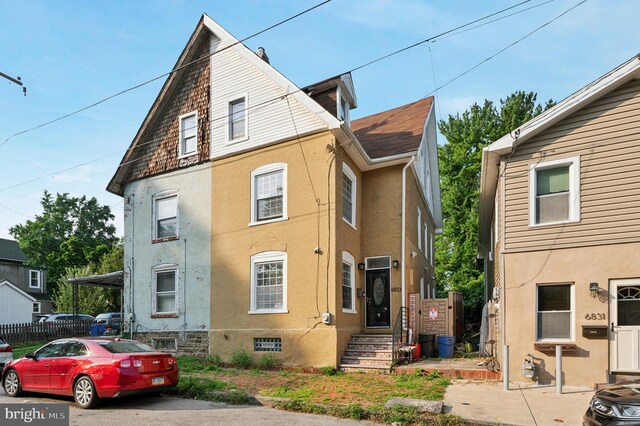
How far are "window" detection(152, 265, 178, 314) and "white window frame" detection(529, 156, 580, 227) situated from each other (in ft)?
39.1

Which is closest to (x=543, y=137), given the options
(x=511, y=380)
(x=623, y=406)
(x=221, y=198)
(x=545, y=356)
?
(x=545, y=356)

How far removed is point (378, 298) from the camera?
15.8 meters

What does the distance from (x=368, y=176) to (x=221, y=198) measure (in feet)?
17.4

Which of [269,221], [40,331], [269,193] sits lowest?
[40,331]

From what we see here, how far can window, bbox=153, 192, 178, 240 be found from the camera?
1702 centimetres

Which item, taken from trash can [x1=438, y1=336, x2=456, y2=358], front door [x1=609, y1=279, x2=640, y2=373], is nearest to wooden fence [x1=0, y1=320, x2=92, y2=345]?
trash can [x1=438, y1=336, x2=456, y2=358]

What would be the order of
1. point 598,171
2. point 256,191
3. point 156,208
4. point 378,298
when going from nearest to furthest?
1. point 598,171
2. point 256,191
3. point 378,298
4. point 156,208

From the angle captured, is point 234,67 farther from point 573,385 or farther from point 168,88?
point 573,385

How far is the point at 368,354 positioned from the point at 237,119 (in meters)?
8.90

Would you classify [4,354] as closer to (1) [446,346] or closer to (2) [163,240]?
(2) [163,240]

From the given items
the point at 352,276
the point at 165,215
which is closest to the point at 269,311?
the point at 352,276

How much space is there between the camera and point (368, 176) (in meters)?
16.5

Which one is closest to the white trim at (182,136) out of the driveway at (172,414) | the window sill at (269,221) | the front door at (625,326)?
the window sill at (269,221)

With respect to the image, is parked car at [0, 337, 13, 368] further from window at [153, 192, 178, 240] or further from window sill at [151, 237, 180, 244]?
window at [153, 192, 178, 240]
